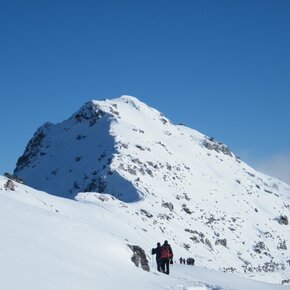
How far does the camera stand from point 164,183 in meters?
82.2

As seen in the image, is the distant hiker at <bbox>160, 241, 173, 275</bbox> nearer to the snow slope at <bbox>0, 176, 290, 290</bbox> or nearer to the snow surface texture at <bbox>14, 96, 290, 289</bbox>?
the snow slope at <bbox>0, 176, 290, 290</bbox>

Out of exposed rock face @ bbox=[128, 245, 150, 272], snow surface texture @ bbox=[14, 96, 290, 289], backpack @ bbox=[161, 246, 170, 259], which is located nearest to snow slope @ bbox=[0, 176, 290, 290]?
exposed rock face @ bbox=[128, 245, 150, 272]

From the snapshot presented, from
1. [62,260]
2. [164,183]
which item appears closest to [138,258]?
[62,260]

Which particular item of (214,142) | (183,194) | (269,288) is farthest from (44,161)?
(269,288)

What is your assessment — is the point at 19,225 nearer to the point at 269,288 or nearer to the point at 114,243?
the point at 114,243

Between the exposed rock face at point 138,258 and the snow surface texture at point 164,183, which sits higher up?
the snow surface texture at point 164,183

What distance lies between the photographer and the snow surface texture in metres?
64.1

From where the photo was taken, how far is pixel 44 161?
323 feet

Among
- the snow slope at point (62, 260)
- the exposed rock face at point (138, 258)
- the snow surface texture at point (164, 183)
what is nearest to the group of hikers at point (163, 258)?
the exposed rock face at point (138, 258)

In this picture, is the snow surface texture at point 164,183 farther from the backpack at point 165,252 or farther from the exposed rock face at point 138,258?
the exposed rock face at point 138,258

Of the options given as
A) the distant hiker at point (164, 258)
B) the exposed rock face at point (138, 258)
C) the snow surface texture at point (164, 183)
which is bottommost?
the exposed rock face at point (138, 258)

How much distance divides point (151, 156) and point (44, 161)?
23436mm

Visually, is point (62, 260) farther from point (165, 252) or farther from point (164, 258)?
point (165, 252)

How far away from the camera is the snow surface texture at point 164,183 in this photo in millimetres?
64062
